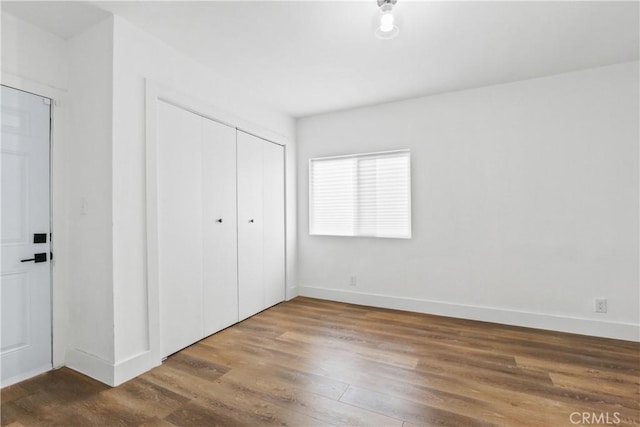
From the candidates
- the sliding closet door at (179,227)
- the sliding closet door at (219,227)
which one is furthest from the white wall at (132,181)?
the sliding closet door at (219,227)

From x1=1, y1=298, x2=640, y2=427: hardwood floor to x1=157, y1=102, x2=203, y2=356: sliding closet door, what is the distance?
0.26 m

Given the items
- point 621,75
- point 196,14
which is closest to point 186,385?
point 196,14

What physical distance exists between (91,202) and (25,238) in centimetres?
52

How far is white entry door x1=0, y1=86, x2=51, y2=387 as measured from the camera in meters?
2.20

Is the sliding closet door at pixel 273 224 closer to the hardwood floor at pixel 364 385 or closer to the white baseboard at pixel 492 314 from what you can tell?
the white baseboard at pixel 492 314

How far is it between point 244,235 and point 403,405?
234 centimetres

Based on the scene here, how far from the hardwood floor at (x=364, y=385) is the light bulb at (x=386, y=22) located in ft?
8.00

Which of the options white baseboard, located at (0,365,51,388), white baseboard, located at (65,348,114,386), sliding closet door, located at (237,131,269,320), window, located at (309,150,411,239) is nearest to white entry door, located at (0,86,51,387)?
white baseboard, located at (0,365,51,388)

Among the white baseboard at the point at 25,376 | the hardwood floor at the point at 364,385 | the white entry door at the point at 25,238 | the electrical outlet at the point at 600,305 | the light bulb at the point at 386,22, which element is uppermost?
the light bulb at the point at 386,22

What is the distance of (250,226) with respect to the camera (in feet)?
12.1

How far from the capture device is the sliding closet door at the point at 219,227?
3062mm

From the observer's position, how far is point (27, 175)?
7.55 ft

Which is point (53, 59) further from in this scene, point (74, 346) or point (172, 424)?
point (172, 424)

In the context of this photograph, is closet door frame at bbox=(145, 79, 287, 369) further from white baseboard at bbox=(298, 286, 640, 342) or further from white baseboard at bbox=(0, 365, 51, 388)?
white baseboard at bbox=(298, 286, 640, 342)
